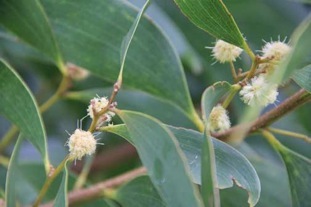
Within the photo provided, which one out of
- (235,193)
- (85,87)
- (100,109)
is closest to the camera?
(100,109)

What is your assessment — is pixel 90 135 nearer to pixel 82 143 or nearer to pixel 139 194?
pixel 82 143

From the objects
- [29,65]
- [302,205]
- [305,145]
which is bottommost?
[302,205]

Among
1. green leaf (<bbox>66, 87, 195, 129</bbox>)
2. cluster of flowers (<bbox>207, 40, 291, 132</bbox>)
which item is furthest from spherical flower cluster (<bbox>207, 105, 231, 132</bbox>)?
green leaf (<bbox>66, 87, 195, 129</bbox>)

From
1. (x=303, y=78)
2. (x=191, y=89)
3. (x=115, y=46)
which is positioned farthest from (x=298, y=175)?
(x=191, y=89)

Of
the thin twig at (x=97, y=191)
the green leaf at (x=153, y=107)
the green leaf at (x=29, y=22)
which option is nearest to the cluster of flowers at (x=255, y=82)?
the thin twig at (x=97, y=191)

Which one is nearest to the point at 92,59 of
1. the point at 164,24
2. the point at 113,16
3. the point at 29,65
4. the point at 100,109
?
the point at 113,16

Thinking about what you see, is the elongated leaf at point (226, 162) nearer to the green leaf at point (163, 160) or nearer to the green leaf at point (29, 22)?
the green leaf at point (163, 160)

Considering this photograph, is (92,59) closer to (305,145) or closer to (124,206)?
(124,206)
